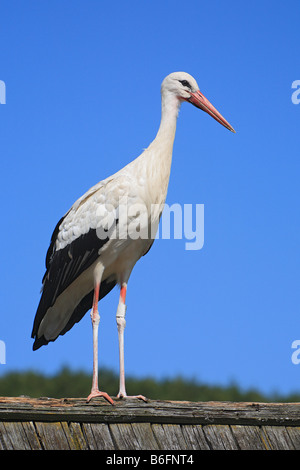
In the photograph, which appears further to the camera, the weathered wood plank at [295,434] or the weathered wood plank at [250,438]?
the weathered wood plank at [295,434]

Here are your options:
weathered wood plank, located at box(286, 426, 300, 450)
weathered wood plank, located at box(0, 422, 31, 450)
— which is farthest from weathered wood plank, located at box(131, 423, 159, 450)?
weathered wood plank, located at box(286, 426, 300, 450)

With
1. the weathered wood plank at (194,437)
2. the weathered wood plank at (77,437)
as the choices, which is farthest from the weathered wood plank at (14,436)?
the weathered wood plank at (194,437)

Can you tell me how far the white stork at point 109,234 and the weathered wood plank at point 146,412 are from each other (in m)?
0.70

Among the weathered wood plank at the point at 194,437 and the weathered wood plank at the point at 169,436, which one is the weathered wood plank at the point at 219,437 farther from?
the weathered wood plank at the point at 169,436

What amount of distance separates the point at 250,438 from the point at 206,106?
3.96m

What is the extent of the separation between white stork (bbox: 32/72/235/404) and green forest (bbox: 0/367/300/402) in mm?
15491

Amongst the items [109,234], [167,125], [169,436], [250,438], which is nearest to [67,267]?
[109,234]

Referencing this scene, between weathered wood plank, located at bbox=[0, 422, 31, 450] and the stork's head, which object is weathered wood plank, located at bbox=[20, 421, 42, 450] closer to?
weathered wood plank, located at bbox=[0, 422, 31, 450]

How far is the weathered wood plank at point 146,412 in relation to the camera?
6.77m

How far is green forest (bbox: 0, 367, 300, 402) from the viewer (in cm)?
2455

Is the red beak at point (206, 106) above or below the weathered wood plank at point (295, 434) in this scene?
above

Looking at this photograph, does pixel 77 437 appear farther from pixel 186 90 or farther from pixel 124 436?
pixel 186 90

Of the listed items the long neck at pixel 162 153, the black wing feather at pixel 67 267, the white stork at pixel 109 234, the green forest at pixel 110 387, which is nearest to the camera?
the white stork at pixel 109 234
